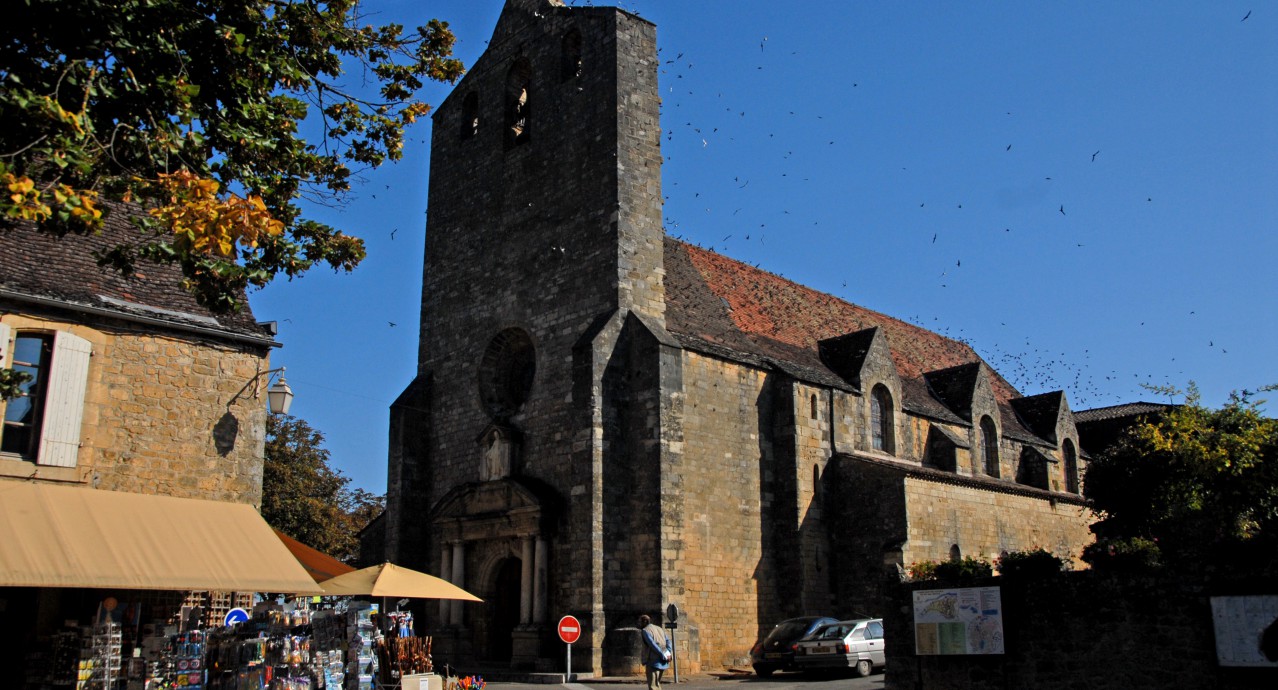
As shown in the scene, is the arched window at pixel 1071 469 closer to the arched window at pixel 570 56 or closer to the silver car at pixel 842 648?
the silver car at pixel 842 648

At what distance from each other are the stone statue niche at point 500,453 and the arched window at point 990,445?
16688 millimetres

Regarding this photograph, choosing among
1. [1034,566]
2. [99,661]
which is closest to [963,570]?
[1034,566]

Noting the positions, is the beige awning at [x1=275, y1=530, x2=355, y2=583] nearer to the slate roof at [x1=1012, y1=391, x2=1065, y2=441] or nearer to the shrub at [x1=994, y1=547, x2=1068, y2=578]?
the shrub at [x1=994, y1=547, x2=1068, y2=578]

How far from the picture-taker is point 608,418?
21.5 meters

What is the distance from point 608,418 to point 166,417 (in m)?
9.08

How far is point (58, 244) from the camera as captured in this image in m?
14.9

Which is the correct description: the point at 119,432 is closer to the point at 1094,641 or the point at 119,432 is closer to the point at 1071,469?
the point at 1094,641

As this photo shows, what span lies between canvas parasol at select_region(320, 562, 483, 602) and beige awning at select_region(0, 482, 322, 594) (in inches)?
43.5

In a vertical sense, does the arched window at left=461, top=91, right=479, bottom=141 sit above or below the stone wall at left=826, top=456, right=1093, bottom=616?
above

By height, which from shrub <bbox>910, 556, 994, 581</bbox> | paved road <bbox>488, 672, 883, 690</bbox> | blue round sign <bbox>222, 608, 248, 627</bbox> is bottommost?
paved road <bbox>488, 672, 883, 690</bbox>

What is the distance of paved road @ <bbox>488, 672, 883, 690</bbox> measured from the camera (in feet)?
57.1

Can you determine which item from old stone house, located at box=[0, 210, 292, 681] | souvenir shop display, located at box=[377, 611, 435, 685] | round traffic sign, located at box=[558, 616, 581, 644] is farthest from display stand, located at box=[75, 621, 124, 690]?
round traffic sign, located at box=[558, 616, 581, 644]

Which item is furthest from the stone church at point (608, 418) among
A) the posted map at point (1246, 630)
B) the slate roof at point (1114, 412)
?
the slate roof at point (1114, 412)

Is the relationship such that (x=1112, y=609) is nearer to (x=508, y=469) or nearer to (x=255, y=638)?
(x=255, y=638)
